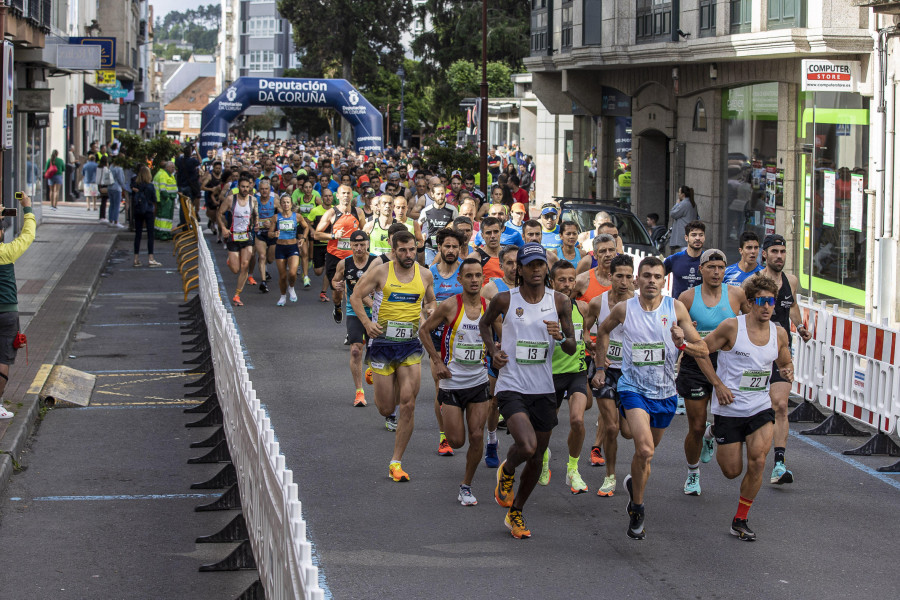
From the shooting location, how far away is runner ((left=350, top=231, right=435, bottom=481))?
32.4 ft

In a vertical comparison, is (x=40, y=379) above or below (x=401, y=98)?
below

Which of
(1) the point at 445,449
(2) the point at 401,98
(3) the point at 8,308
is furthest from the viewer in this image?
(2) the point at 401,98

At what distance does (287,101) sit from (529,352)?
3361cm

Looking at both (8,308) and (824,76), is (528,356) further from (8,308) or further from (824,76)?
(824,76)

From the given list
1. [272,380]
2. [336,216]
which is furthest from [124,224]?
[272,380]

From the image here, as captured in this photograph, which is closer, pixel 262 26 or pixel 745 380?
pixel 745 380

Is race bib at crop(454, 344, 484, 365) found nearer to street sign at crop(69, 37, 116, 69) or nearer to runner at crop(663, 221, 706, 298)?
runner at crop(663, 221, 706, 298)

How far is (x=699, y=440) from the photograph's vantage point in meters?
9.09

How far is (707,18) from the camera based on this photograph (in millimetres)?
25547

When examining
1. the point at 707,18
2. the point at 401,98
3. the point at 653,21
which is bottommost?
the point at 707,18

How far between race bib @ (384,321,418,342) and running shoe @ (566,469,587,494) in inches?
64.0

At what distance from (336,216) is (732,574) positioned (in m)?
11.5

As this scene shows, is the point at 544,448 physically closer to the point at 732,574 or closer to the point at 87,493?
the point at 732,574

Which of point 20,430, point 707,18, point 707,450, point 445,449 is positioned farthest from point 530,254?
point 707,18
